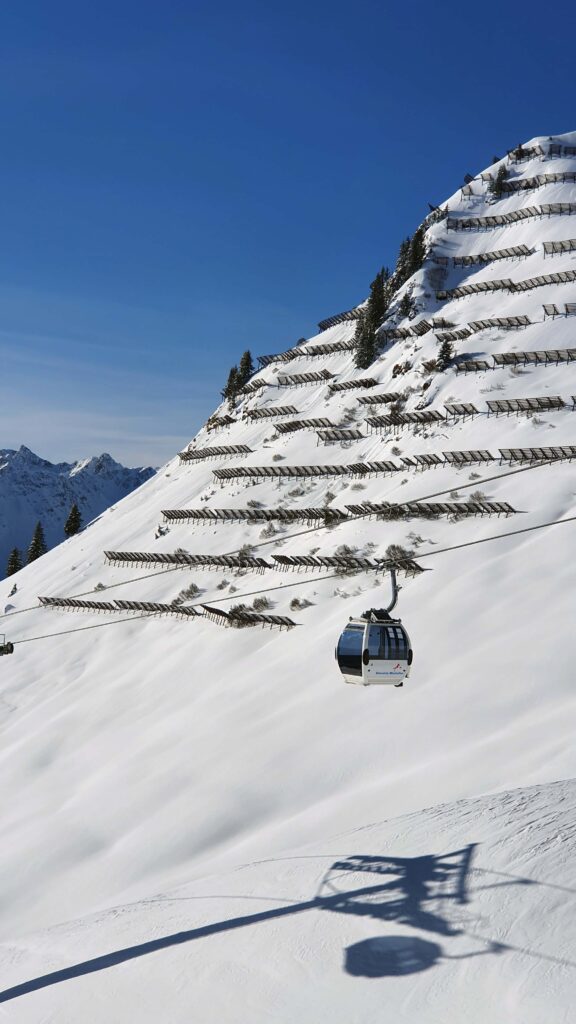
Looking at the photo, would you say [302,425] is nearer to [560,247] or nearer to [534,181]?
[560,247]

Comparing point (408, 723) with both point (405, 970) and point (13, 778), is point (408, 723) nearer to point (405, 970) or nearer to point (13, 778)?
point (405, 970)

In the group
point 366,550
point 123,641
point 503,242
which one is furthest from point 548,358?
point 123,641

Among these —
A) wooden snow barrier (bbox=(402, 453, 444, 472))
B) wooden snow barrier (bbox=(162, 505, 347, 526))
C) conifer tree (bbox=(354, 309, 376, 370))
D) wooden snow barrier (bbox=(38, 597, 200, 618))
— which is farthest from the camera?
conifer tree (bbox=(354, 309, 376, 370))

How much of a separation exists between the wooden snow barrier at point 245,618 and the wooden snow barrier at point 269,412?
156 feet

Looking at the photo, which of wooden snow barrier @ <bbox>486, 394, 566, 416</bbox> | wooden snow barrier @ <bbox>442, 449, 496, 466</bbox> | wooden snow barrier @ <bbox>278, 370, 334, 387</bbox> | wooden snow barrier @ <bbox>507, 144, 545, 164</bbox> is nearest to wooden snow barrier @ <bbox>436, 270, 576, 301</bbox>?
wooden snow barrier @ <bbox>278, 370, 334, 387</bbox>

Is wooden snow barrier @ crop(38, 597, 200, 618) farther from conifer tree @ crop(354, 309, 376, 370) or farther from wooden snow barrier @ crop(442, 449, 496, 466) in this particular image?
conifer tree @ crop(354, 309, 376, 370)

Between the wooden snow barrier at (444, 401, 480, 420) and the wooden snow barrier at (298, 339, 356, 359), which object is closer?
the wooden snow barrier at (444, 401, 480, 420)

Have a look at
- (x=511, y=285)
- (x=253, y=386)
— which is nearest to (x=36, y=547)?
(x=253, y=386)

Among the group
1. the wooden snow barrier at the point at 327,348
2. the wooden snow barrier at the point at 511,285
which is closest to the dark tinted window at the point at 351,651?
the wooden snow barrier at the point at 511,285

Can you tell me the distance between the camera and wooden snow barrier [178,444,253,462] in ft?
294

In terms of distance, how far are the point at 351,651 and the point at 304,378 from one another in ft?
289

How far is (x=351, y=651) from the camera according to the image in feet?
60.7

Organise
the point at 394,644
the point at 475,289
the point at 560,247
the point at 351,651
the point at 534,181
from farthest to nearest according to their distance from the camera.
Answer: the point at 534,181 < the point at 475,289 < the point at 560,247 < the point at 351,651 < the point at 394,644

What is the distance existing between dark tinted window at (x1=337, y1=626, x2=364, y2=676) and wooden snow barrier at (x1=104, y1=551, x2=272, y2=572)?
Result: 3757 centimetres
